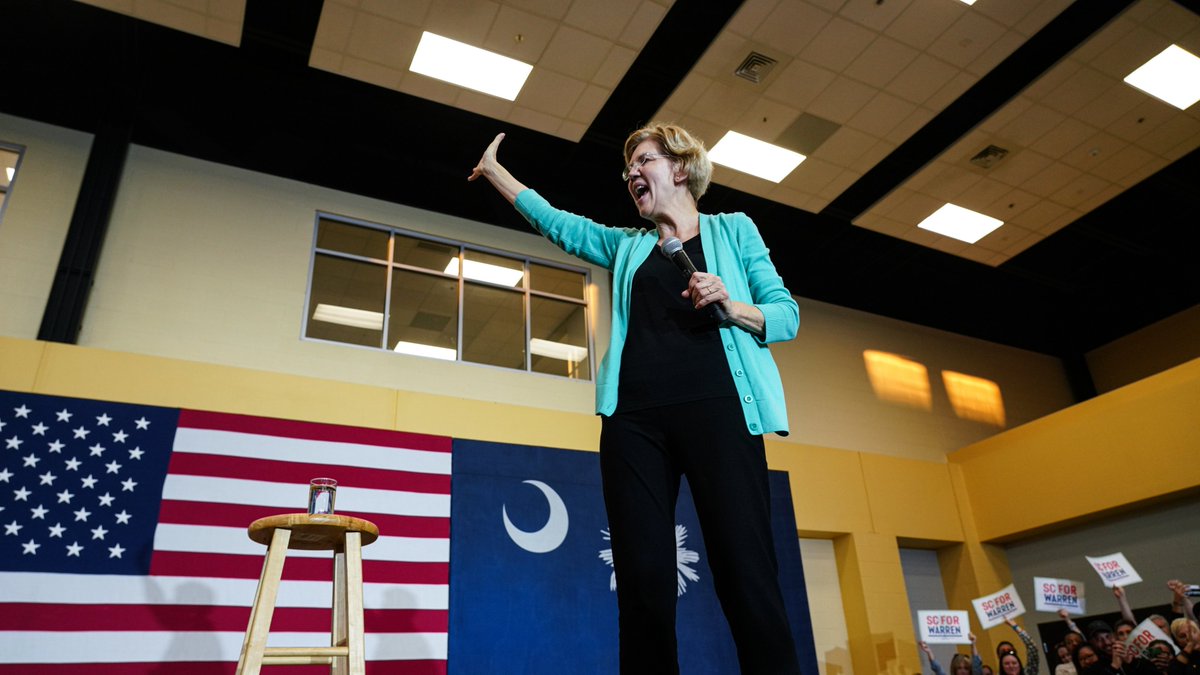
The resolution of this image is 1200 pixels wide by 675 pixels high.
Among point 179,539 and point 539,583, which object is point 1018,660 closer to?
point 539,583

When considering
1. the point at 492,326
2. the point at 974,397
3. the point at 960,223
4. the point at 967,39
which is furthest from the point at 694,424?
the point at 974,397

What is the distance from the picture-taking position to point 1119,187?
7.51 meters

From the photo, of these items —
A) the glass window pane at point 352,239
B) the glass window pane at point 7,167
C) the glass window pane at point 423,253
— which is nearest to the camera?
the glass window pane at point 7,167

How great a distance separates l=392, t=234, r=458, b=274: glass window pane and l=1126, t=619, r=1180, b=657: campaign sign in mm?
5785

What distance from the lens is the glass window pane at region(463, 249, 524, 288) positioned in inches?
291

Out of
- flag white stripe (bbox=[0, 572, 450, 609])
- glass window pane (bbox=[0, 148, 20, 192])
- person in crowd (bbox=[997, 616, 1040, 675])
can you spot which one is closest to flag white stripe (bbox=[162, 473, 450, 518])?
flag white stripe (bbox=[0, 572, 450, 609])

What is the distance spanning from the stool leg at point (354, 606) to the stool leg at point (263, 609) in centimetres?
18

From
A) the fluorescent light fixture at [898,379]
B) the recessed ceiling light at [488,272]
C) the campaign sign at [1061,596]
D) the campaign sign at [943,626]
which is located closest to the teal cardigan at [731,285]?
the recessed ceiling light at [488,272]

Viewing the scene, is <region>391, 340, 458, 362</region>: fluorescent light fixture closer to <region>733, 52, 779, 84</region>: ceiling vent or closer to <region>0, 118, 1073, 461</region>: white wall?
<region>0, 118, 1073, 461</region>: white wall

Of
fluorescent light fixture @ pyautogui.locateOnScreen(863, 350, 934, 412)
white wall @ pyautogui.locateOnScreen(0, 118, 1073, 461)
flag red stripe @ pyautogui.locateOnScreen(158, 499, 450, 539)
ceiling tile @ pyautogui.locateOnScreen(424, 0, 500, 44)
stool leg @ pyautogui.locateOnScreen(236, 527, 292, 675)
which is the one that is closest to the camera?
stool leg @ pyautogui.locateOnScreen(236, 527, 292, 675)

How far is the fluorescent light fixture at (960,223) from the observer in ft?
25.5

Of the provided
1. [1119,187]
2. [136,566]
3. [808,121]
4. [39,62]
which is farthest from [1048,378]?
[39,62]

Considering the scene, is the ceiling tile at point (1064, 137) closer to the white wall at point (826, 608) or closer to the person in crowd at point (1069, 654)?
the person in crowd at point (1069, 654)

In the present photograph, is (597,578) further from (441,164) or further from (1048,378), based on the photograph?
(1048,378)
